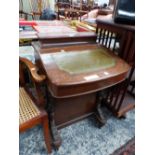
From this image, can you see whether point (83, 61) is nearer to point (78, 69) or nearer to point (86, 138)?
point (78, 69)

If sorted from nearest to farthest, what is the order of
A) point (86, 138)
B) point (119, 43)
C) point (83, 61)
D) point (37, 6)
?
point (83, 61), point (119, 43), point (86, 138), point (37, 6)

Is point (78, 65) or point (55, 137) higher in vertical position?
point (78, 65)

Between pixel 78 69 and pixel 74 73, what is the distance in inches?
2.1

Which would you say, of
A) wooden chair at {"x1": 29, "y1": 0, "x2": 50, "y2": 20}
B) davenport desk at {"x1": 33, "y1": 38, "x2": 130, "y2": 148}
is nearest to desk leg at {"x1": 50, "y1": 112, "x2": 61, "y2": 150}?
davenport desk at {"x1": 33, "y1": 38, "x2": 130, "y2": 148}

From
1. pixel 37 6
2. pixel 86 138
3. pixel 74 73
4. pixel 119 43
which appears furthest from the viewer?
pixel 37 6

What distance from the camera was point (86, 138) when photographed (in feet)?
4.18

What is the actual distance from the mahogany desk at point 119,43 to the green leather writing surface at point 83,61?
0.52 ft

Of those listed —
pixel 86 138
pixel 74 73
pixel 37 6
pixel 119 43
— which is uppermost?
pixel 37 6

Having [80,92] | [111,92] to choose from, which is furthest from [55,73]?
[111,92]

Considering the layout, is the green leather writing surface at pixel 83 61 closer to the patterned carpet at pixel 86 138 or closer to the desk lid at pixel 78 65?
the desk lid at pixel 78 65

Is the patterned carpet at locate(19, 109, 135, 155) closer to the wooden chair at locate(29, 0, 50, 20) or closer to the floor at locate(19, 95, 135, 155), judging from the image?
the floor at locate(19, 95, 135, 155)

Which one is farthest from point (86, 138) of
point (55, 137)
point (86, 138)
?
point (55, 137)
